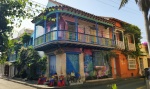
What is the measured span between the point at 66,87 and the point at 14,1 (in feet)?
32.3

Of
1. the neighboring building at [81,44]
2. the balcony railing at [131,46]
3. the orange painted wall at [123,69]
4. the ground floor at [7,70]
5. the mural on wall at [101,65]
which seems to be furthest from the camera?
the ground floor at [7,70]

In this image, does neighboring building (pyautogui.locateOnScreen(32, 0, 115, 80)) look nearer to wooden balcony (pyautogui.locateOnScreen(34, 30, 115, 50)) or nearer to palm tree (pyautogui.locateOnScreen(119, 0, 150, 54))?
wooden balcony (pyautogui.locateOnScreen(34, 30, 115, 50))

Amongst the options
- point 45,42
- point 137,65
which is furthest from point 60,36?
point 137,65

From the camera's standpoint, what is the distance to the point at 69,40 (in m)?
13.7

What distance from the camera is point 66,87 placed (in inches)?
513

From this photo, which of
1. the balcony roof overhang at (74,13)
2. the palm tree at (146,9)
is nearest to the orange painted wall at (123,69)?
the balcony roof overhang at (74,13)

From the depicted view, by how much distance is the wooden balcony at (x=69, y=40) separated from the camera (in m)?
13.5

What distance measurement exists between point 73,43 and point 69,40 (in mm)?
489

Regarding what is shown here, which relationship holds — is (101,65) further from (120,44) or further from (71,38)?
(71,38)

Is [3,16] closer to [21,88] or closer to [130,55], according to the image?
[21,88]

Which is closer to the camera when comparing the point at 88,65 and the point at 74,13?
the point at 74,13

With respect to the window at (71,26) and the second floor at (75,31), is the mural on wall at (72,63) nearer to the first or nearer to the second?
the second floor at (75,31)

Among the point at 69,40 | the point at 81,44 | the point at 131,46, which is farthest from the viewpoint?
the point at 131,46

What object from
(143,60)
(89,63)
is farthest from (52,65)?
(143,60)
